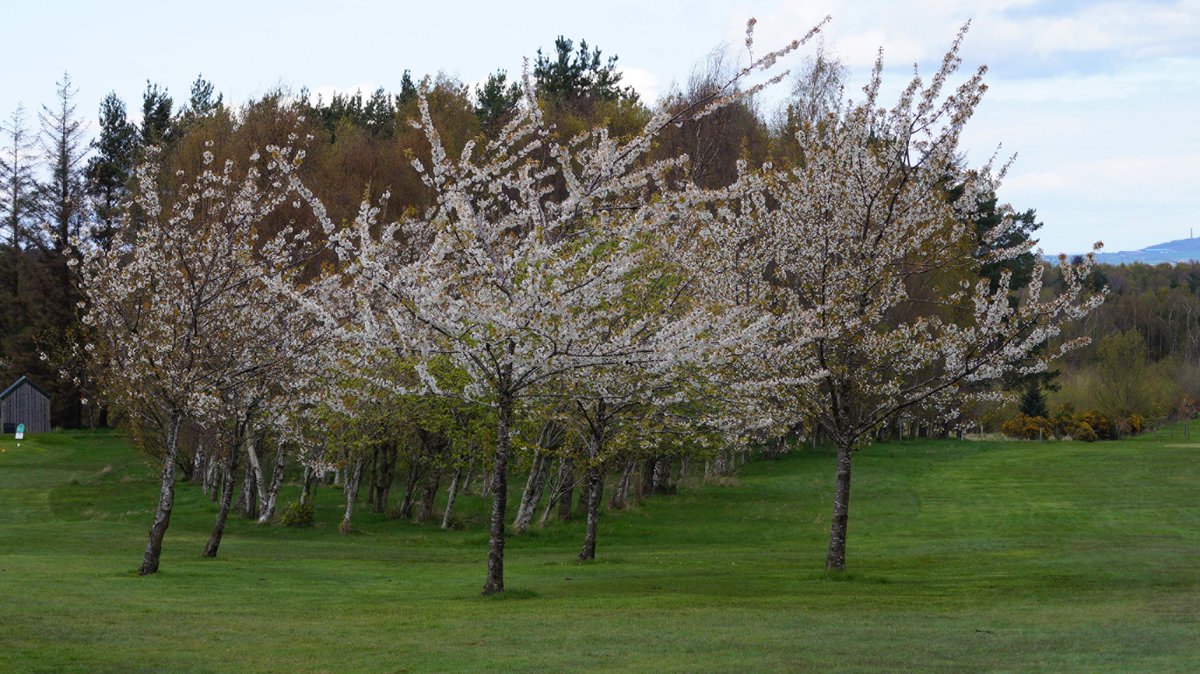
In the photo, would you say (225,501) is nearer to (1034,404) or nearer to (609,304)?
(609,304)

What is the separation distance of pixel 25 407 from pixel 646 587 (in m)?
55.8

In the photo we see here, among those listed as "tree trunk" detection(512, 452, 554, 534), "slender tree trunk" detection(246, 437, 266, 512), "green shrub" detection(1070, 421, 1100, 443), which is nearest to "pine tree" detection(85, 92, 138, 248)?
"slender tree trunk" detection(246, 437, 266, 512)

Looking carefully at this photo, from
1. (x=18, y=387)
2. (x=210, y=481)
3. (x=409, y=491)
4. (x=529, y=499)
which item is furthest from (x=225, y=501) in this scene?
(x=18, y=387)

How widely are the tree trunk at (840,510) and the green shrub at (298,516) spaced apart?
67.1 ft

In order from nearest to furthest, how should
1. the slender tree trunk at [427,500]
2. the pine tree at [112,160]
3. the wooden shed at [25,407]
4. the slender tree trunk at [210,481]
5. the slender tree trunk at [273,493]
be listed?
the slender tree trunk at [273,493] < the slender tree trunk at [427,500] < the slender tree trunk at [210,481] < the wooden shed at [25,407] < the pine tree at [112,160]

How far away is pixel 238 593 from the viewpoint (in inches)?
781

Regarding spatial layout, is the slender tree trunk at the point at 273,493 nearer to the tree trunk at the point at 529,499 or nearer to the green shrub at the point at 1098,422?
the tree trunk at the point at 529,499

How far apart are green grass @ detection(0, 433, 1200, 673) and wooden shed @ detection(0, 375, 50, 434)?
19.2 meters

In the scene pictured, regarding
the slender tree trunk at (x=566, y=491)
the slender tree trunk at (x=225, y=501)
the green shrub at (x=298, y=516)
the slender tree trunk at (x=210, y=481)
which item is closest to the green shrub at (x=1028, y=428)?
the slender tree trunk at (x=566, y=491)

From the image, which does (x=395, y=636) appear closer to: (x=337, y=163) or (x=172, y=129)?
(x=337, y=163)

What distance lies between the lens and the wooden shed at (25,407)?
64.4 meters

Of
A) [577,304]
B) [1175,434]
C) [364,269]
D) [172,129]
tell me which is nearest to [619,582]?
[577,304]

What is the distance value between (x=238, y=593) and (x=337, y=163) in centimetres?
4324

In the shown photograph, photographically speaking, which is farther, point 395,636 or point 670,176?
point 670,176
